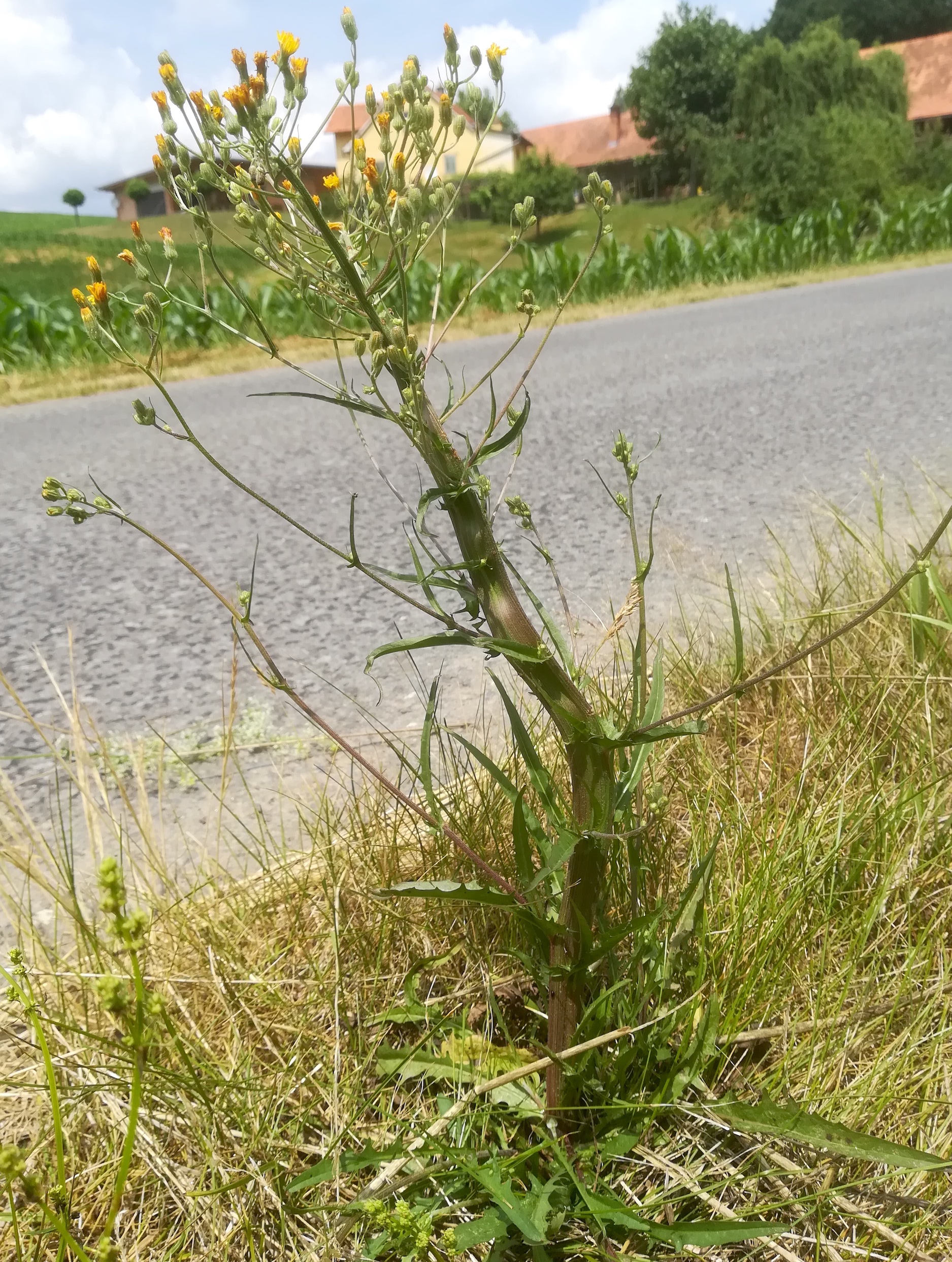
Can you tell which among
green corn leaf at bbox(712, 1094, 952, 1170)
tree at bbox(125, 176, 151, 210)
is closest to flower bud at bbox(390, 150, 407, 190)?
green corn leaf at bbox(712, 1094, 952, 1170)

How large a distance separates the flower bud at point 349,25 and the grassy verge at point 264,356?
6.44 m

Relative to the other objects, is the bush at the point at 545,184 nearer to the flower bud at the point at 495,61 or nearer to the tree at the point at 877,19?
the tree at the point at 877,19

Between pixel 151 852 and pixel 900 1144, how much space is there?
36.3 inches

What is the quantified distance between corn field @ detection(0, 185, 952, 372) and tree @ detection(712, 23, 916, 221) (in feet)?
21.5

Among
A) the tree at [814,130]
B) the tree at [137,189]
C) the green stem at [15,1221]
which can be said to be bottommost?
the green stem at [15,1221]

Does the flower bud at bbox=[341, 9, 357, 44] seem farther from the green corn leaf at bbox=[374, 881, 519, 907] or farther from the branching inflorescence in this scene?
the green corn leaf at bbox=[374, 881, 519, 907]

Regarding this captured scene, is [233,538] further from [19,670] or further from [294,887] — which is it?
[294,887]

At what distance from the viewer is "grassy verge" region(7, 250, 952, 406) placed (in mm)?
6820

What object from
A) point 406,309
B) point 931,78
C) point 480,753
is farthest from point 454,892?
point 931,78

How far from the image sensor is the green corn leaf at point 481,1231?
31.5 inches

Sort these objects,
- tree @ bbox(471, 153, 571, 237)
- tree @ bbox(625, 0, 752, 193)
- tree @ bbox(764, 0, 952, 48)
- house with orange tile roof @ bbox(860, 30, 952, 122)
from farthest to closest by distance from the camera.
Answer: tree @ bbox(764, 0, 952, 48), tree @ bbox(625, 0, 752, 193), house with orange tile roof @ bbox(860, 30, 952, 122), tree @ bbox(471, 153, 571, 237)

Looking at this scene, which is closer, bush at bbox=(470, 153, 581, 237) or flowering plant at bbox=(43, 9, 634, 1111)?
flowering plant at bbox=(43, 9, 634, 1111)

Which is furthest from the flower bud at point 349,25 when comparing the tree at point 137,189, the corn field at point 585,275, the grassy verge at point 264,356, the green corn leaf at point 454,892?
the tree at point 137,189

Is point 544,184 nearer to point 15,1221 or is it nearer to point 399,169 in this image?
point 399,169
